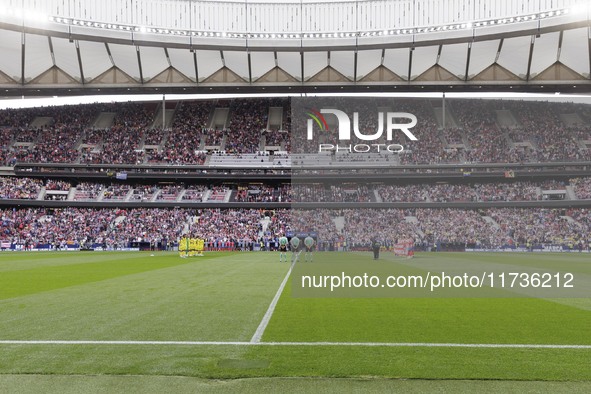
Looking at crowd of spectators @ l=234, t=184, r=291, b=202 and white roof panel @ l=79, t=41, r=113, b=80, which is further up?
white roof panel @ l=79, t=41, r=113, b=80

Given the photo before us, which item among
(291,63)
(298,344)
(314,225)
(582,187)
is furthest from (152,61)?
(298,344)

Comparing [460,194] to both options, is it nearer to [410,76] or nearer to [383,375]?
[410,76]

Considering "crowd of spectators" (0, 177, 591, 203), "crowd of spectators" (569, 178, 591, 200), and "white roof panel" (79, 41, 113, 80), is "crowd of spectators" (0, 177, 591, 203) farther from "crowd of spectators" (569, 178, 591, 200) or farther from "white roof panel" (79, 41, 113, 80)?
"white roof panel" (79, 41, 113, 80)

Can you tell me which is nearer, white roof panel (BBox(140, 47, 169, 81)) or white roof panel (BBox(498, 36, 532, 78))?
white roof panel (BBox(498, 36, 532, 78))

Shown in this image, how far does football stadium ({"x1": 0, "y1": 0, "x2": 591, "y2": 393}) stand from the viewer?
2027 cm

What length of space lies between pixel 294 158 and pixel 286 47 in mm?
14066

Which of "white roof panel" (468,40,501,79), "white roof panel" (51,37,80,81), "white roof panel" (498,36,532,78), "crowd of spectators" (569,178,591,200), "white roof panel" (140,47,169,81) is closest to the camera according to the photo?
"white roof panel" (498,36,532,78)

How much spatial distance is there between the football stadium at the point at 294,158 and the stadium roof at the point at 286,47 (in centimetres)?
22

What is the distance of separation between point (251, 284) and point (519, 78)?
46293 millimetres

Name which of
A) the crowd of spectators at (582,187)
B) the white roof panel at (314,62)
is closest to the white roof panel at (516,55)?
the crowd of spectators at (582,187)

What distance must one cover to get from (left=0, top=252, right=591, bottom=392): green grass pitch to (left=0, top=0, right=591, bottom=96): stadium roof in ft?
138

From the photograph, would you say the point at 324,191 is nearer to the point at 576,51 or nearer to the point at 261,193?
the point at 261,193

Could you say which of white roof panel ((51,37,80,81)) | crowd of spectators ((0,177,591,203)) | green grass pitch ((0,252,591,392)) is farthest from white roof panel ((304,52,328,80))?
green grass pitch ((0,252,591,392))

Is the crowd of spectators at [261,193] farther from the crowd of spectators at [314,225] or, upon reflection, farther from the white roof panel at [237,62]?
the white roof panel at [237,62]
